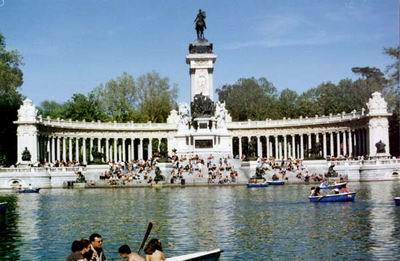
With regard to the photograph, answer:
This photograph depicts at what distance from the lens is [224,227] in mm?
34031

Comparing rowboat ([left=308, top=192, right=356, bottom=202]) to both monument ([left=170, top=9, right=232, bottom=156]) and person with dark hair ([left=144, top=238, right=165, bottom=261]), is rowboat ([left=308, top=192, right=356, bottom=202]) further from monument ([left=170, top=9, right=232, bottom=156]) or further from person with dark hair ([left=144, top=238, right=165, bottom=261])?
monument ([left=170, top=9, right=232, bottom=156])

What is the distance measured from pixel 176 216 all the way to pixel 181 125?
63777mm

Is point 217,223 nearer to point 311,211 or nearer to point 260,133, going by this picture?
point 311,211

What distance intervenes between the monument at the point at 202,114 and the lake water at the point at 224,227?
154 ft

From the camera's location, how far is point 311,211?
40.6m

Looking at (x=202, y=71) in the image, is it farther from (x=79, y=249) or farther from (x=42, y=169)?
(x=79, y=249)

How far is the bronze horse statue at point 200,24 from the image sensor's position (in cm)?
10800

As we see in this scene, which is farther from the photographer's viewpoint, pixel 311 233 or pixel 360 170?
pixel 360 170

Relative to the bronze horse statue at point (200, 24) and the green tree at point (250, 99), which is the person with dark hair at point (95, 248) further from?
the green tree at point (250, 99)

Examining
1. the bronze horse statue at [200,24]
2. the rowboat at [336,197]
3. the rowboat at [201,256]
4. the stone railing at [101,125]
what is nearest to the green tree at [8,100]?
the stone railing at [101,125]

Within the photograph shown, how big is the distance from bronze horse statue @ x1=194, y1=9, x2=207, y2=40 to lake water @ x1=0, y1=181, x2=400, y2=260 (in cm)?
6011

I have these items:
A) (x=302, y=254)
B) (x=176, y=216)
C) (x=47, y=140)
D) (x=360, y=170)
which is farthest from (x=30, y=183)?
(x=302, y=254)

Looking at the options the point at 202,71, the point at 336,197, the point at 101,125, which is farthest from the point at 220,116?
the point at 336,197

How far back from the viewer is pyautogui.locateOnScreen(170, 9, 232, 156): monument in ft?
324
